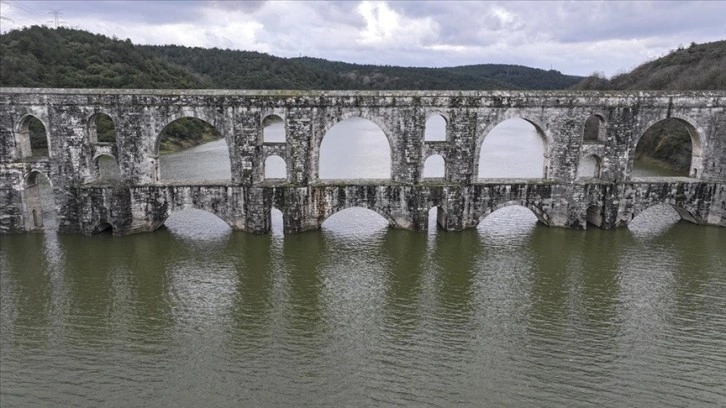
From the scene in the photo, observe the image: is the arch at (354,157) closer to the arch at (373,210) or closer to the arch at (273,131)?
the arch at (373,210)

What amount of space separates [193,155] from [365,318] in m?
33.8

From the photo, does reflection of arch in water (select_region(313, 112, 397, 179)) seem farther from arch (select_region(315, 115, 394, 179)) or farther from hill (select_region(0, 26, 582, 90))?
hill (select_region(0, 26, 582, 90))

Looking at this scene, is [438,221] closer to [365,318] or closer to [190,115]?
[365,318]

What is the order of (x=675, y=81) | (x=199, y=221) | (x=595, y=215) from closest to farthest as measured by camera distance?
(x=595, y=215)
(x=199, y=221)
(x=675, y=81)

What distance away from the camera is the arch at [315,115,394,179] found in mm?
33906

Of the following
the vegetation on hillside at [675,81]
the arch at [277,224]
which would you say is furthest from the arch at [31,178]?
the vegetation on hillside at [675,81]

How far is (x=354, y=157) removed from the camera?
42250mm

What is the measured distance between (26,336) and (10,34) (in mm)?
43800

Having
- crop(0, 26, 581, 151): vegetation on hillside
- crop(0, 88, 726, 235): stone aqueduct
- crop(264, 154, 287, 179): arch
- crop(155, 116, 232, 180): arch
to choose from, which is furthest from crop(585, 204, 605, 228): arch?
crop(0, 26, 581, 151): vegetation on hillside

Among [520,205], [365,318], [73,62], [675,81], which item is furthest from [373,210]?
[675,81]

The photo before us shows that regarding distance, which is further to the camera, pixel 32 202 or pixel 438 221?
pixel 438 221

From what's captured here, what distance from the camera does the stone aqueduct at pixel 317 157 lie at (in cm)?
1983

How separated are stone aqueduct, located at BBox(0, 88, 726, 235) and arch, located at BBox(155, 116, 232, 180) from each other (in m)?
7.91

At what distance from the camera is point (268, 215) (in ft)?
69.1
